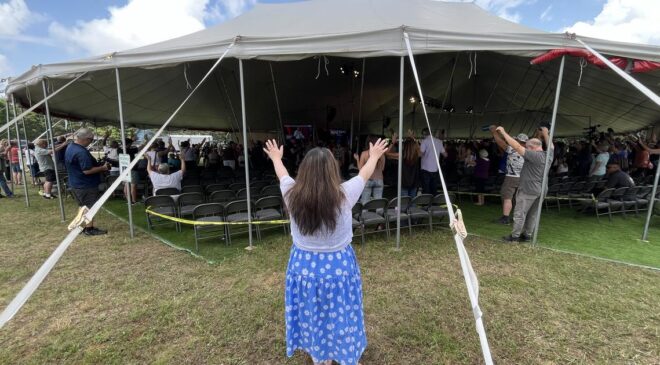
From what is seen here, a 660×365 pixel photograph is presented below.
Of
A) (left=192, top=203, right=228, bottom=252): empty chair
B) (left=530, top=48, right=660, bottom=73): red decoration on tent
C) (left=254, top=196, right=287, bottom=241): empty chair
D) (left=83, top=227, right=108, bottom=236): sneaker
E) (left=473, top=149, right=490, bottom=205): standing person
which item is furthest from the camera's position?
(left=473, top=149, right=490, bottom=205): standing person

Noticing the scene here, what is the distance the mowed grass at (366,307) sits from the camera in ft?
8.72

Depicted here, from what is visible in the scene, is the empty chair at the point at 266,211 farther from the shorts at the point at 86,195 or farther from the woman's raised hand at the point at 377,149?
the woman's raised hand at the point at 377,149

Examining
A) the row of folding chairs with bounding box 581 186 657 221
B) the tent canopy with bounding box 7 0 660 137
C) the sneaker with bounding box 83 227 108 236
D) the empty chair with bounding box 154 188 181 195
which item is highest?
the tent canopy with bounding box 7 0 660 137

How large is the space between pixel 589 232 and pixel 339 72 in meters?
8.54

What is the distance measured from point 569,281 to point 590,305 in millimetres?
583

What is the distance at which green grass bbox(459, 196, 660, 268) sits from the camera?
4.87 m

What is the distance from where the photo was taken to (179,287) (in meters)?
3.76

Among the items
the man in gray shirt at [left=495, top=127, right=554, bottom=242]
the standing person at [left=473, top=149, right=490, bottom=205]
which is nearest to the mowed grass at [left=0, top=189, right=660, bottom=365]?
the man in gray shirt at [left=495, top=127, right=554, bottom=242]

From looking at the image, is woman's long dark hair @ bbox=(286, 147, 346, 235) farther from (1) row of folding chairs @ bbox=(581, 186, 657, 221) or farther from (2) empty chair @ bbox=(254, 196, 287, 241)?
(1) row of folding chairs @ bbox=(581, 186, 657, 221)

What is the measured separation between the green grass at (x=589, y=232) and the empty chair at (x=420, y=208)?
1.01 meters

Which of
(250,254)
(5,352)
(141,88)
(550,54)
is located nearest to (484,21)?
(550,54)

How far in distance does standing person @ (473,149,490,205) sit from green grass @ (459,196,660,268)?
0.57m

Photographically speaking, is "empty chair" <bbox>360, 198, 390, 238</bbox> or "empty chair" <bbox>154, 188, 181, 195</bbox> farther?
"empty chair" <bbox>154, 188, 181, 195</bbox>

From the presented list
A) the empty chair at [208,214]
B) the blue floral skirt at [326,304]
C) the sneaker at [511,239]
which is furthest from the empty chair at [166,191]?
the sneaker at [511,239]
